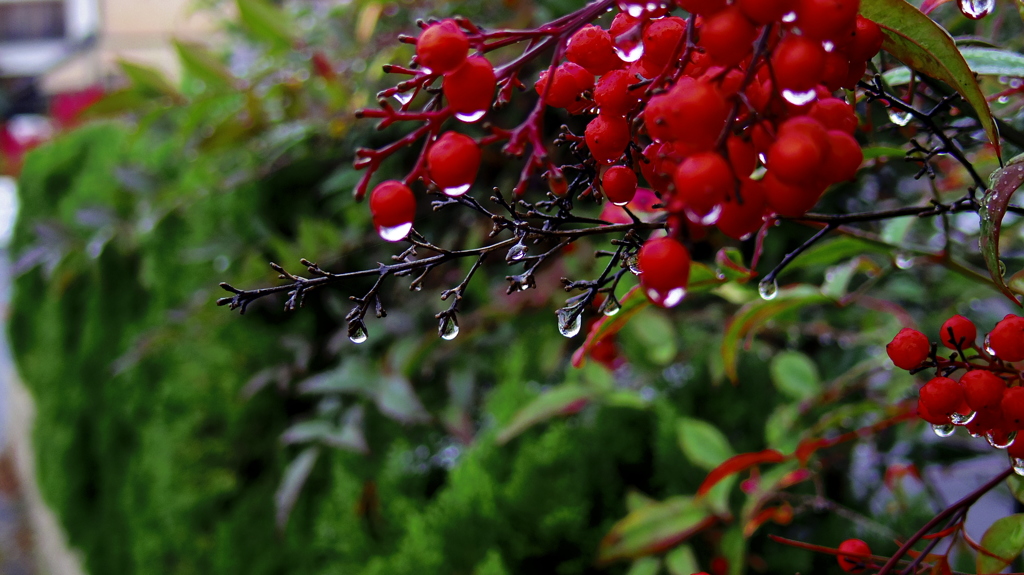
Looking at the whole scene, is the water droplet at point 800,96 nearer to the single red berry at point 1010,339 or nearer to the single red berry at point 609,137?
the single red berry at point 609,137

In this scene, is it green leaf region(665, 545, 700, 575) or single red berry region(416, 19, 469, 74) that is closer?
single red berry region(416, 19, 469, 74)

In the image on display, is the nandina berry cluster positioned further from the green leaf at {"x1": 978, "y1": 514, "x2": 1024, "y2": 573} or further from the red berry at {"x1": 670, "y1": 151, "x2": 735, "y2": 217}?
the green leaf at {"x1": 978, "y1": 514, "x2": 1024, "y2": 573}

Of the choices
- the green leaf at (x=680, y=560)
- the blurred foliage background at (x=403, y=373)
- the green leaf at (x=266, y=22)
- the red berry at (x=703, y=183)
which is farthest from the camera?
the green leaf at (x=266, y=22)

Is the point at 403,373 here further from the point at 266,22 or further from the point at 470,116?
the point at 470,116

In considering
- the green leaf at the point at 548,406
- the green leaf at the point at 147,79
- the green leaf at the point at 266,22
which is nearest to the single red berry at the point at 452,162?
the green leaf at the point at 548,406

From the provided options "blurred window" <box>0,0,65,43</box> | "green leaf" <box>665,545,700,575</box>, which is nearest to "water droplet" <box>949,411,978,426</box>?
"green leaf" <box>665,545,700,575</box>

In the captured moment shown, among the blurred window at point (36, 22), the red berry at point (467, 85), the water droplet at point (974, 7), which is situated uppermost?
the water droplet at point (974, 7)
